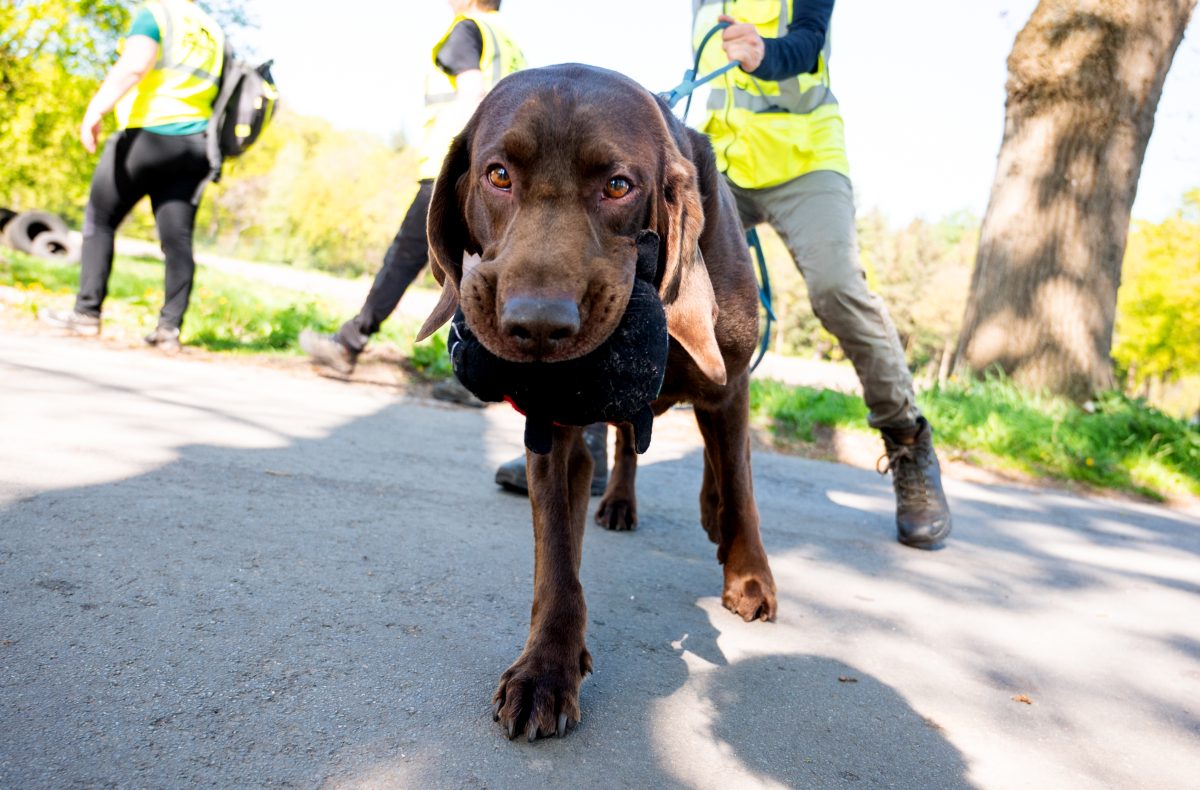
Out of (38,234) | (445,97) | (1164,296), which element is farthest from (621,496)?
(1164,296)

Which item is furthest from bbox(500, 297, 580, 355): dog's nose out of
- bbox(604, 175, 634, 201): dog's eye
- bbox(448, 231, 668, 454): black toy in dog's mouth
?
bbox(604, 175, 634, 201): dog's eye

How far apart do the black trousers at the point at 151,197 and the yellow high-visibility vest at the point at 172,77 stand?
137mm

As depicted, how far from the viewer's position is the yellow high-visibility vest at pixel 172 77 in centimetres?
632

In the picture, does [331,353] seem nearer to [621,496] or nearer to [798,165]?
[621,496]

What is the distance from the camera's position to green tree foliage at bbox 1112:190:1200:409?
1289 inches

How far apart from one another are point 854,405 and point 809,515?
141 inches

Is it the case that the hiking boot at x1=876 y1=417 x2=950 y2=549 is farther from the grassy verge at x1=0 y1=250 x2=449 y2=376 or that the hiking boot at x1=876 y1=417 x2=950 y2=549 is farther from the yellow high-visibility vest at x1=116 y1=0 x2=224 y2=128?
the yellow high-visibility vest at x1=116 y1=0 x2=224 y2=128

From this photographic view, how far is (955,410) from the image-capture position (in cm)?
803

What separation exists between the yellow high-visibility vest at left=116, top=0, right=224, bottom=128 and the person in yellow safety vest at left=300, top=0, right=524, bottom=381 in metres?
1.92

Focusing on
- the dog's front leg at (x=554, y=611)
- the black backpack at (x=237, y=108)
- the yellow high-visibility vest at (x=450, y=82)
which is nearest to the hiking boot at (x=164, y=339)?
the black backpack at (x=237, y=108)

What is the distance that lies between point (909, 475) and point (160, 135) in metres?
5.49

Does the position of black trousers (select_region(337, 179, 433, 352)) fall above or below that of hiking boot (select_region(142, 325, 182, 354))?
above

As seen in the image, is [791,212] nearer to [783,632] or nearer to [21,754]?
[783,632]

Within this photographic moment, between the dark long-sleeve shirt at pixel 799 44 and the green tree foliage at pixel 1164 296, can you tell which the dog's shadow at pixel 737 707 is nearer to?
the dark long-sleeve shirt at pixel 799 44
